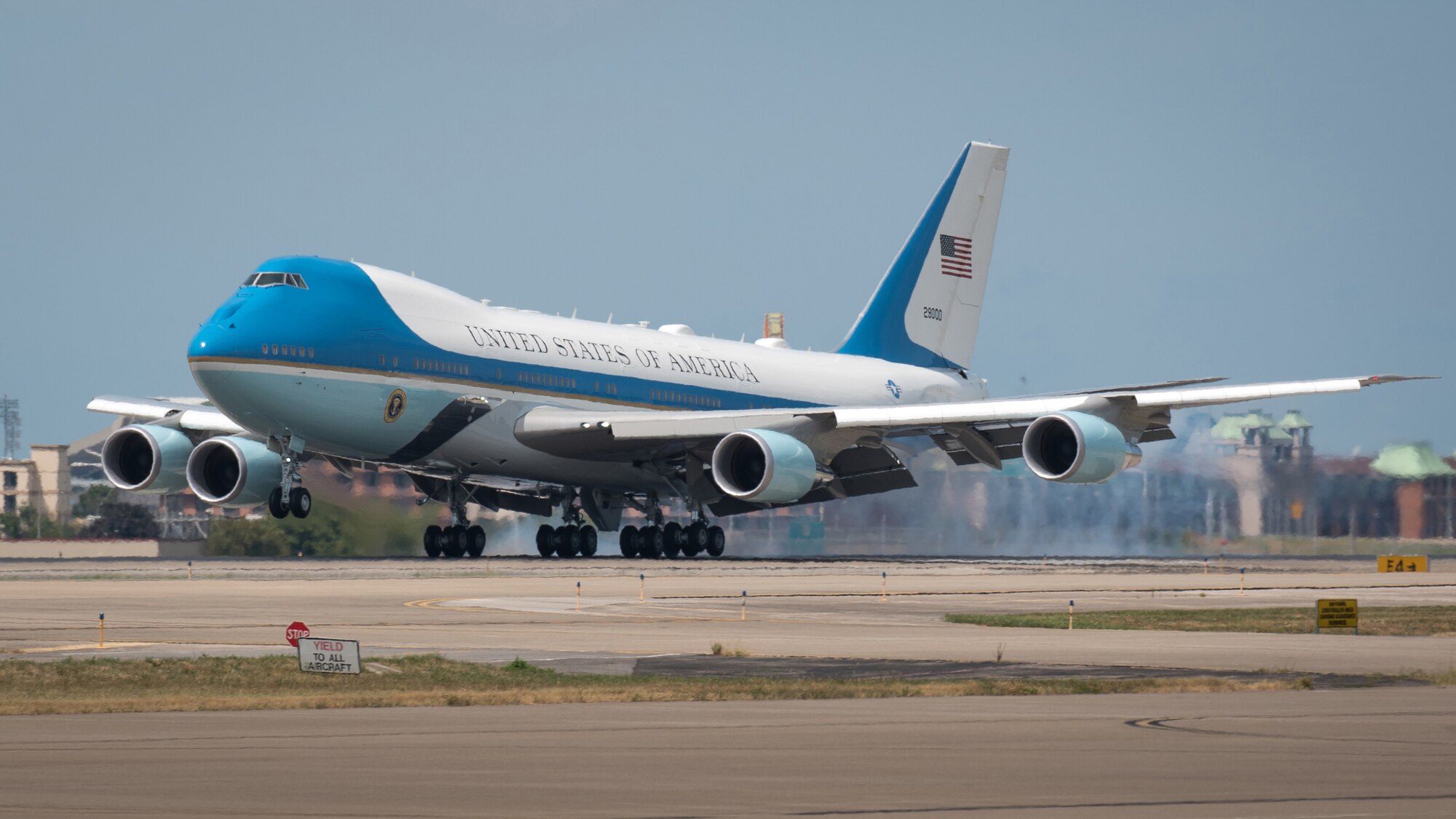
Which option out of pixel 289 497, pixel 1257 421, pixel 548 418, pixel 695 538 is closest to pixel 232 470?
pixel 289 497

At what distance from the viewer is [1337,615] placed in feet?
80.1

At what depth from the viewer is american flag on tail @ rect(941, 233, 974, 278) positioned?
60.0 m

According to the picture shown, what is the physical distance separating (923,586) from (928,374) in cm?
2413

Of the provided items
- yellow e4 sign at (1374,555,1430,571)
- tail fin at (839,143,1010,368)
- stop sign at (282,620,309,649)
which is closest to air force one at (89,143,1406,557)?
tail fin at (839,143,1010,368)

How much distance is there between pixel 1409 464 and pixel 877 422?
1377 cm

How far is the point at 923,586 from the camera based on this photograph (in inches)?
1420

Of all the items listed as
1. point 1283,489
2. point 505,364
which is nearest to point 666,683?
point 505,364

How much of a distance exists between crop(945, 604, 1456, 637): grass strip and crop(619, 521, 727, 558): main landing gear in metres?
21.6

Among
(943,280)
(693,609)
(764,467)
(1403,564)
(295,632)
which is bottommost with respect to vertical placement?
(693,609)

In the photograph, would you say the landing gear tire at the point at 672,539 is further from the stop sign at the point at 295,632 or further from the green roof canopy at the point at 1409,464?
the stop sign at the point at 295,632

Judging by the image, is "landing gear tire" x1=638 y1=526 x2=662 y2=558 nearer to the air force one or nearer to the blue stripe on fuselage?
the air force one

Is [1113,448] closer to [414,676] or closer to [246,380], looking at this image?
[246,380]

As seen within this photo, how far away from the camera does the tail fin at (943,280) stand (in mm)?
59031

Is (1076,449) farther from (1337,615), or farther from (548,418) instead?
(1337,615)
